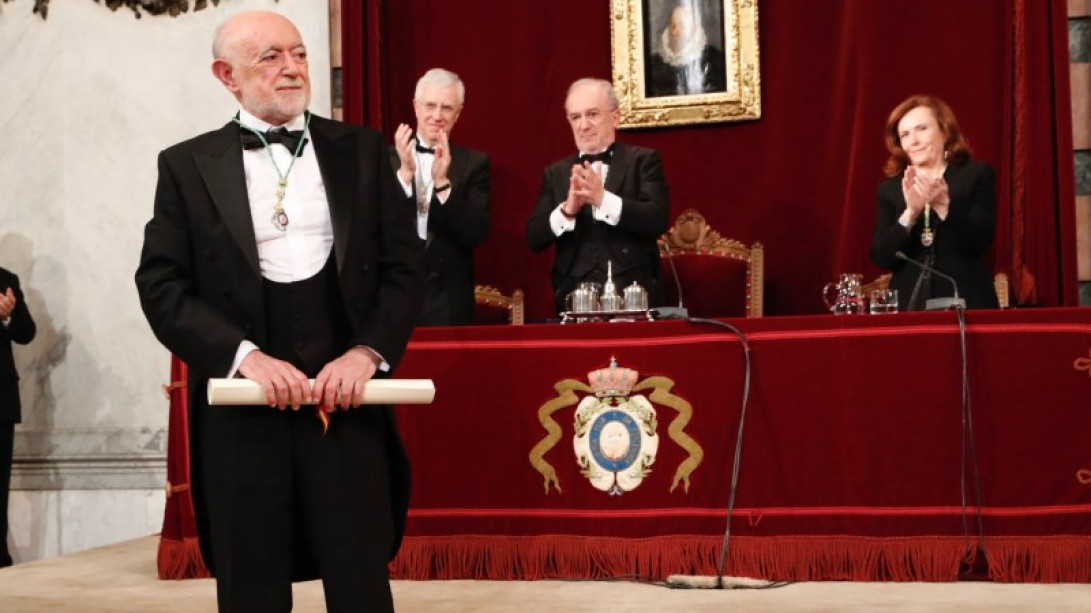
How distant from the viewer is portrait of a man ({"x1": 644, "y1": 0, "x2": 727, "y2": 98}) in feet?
19.4

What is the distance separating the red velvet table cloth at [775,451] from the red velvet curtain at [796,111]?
1.55 m

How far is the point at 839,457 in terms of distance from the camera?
405 cm

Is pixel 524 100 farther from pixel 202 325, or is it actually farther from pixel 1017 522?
pixel 202 325

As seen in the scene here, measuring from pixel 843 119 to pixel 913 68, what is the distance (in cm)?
35

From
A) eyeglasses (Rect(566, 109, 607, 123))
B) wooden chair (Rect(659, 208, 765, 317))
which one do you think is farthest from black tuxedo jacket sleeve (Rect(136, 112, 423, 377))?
wooden chair (Rect(659, 208, 765, 317))

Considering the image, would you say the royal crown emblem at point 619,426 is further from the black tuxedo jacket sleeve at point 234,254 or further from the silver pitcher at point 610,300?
the black tuxedo jacket sleeve at point 234,254

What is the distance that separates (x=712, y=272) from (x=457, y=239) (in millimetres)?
1188

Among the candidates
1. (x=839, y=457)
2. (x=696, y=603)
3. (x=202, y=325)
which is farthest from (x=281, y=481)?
(x=839, y=457)

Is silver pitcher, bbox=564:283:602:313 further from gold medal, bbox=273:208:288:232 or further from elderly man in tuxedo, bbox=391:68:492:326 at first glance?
gold medal, bbox=273:208:288:232

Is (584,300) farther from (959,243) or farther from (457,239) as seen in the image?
(959,243)

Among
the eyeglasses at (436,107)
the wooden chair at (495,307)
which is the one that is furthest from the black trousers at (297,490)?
the wooden chair at (495,307)

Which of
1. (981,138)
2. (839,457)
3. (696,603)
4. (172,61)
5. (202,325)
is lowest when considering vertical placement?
(696,603)

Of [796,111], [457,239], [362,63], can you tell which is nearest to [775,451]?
[457,239]

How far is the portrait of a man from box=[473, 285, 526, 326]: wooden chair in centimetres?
111
